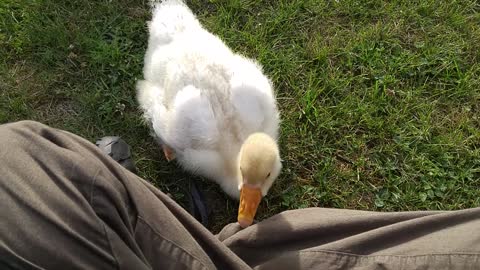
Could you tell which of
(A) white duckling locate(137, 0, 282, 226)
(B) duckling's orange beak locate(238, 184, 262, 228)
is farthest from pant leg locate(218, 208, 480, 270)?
(A) white duckling locate(137, 0, 282, 226)

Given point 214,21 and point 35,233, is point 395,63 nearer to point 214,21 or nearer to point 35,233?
point 214,21

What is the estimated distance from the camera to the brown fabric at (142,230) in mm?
1272

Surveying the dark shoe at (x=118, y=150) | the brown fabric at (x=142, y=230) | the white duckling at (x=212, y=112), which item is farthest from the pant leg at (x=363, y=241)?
the dark shoe at (x=118, y=150)

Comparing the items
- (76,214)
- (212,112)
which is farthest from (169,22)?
(76,214)

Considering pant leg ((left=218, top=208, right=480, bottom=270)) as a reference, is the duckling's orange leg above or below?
below

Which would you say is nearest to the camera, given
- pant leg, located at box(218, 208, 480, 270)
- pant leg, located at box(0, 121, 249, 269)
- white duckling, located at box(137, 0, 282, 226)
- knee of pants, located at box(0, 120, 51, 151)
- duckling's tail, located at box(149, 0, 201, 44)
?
pant leg, located at box(0, 121, 249, 269)

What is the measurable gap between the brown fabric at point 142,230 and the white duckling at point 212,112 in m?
0.41

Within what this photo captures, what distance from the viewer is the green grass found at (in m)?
2.49

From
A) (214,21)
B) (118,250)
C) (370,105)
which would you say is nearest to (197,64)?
(214,21)

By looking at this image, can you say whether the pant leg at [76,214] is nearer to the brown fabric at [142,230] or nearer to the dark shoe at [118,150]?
the brown fabric at [142,230]

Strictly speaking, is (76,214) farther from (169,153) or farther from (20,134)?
(169,153)

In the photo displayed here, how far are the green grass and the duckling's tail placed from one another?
0.68ft

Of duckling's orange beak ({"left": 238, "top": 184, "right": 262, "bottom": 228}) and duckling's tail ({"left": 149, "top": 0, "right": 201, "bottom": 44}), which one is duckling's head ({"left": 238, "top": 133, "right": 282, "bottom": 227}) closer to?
duckling's orange beak ({"left": 238, "top": 184, "right": 262, "bottom": 228})

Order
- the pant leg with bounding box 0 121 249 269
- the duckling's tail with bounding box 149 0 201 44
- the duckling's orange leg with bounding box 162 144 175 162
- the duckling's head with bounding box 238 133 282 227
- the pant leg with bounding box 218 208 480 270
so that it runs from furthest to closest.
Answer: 1. the duckling's tail with bounding box 149 0 201 44
2. the duckling's orange leg with bounding box 162 144 175 162
3. the duckling's head with bounding box 238 133 282 227
4. the pant leg with bounding box 218 208 480 270
5. the pant leg with bounding box 0 121 249 269
